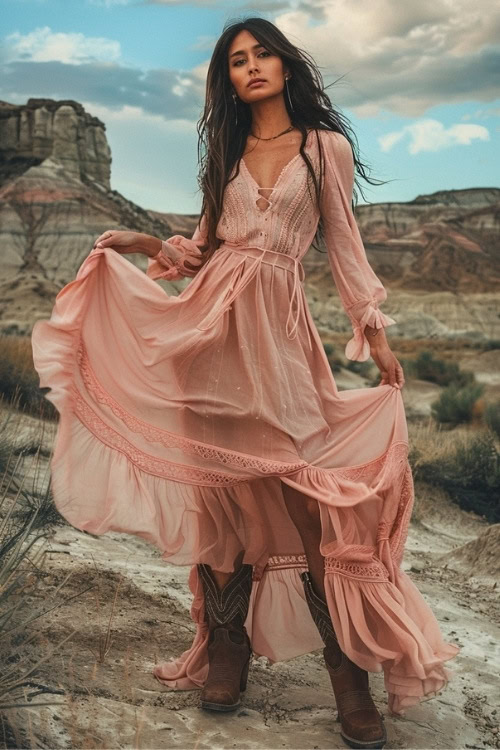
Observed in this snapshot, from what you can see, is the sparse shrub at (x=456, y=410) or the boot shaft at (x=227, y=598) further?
the sparse shrub at (x=456, y=410)

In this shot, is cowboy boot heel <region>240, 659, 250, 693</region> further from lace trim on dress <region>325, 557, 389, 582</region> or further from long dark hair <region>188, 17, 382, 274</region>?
long dark hair <region>188, 17, 382, 274</region>

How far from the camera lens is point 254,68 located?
11.7ft

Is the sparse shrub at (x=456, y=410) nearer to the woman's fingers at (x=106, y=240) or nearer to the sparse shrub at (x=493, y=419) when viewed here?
the sparse shrub at (x=493, y=419)

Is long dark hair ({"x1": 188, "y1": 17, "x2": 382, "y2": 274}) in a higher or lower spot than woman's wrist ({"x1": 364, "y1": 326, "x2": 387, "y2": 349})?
higher

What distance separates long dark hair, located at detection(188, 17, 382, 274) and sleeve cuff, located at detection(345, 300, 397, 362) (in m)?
0.36

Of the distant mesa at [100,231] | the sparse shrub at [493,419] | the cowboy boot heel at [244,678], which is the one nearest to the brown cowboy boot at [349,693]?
the cowboy boot heel at [244,678]

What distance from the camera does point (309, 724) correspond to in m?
3.39

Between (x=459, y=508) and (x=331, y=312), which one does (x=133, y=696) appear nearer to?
(x=459, y=508)

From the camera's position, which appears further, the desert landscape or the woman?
the woman

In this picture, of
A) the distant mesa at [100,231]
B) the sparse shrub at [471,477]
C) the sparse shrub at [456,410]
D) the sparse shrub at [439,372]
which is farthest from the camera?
the distant mesa at [100,231]

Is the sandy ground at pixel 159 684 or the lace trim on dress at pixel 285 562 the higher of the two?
the lace trim on dress at pixel 285 562

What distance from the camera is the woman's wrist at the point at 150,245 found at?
3.70 m

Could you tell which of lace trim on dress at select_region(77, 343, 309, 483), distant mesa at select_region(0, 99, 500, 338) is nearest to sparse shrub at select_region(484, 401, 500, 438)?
lace trim on dress at select_region(77, 343, 309, 483)

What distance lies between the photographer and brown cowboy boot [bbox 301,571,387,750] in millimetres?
3211
